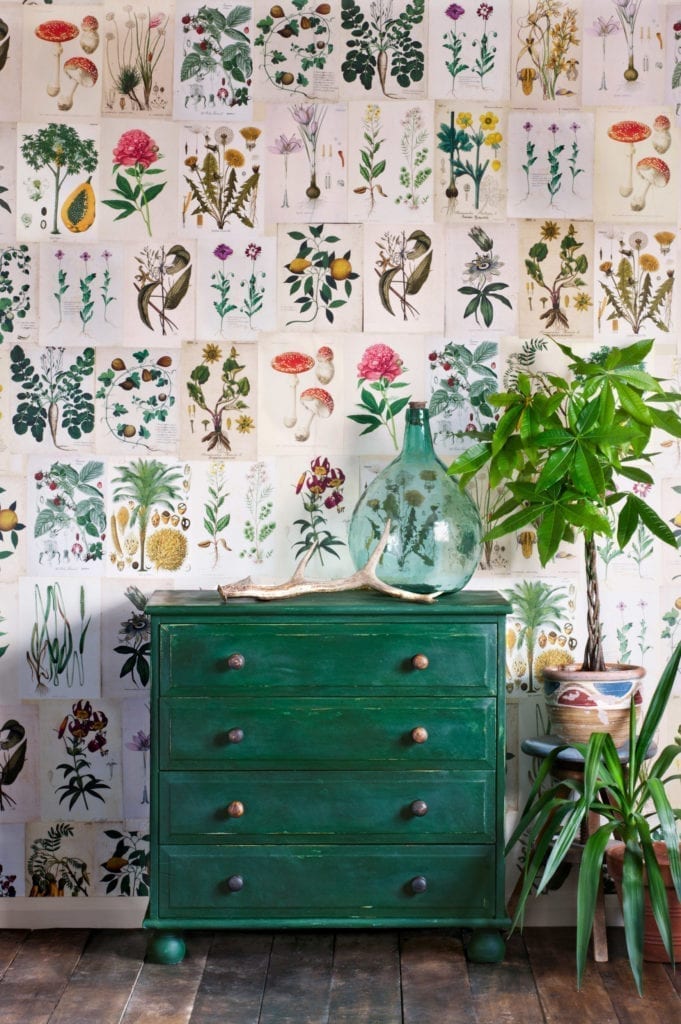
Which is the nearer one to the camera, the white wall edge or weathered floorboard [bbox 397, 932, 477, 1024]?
weathered floorboard [bbox 397, 932, 477, 1024]

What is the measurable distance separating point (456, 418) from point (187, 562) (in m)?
0.85

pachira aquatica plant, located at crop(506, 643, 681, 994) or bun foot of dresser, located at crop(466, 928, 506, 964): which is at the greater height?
pachira aquatica plant, located at crop(506, 643, 681, 994)

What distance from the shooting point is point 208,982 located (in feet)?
8.91

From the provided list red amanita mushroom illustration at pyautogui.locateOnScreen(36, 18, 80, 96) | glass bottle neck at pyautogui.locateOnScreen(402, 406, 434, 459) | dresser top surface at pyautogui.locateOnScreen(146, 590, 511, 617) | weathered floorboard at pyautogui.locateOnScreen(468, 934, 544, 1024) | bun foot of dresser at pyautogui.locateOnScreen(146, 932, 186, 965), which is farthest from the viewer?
red amanita mushroom illustration at pyautogui.locateOnScreen(36, 18, 80, 96)

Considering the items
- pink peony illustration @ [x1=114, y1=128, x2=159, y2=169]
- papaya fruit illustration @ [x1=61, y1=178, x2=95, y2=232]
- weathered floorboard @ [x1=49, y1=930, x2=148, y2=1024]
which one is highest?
pink peony illustration @ [x1=114, y1=128, x2=159, y2=169]

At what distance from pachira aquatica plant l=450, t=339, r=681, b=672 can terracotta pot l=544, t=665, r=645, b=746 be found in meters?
0.11

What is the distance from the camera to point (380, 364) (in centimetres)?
316

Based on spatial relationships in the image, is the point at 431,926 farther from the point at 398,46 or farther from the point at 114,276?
the point at 398,46

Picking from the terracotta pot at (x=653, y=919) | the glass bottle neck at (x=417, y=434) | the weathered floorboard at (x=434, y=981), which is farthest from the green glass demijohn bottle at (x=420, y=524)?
the weathered floorboard at (x=434, y=981)

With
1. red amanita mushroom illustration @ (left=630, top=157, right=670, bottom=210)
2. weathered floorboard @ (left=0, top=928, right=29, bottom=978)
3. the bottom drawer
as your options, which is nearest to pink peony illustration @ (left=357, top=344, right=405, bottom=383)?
red amanita mushroom illustration @ (left=630, top=157, right=670, bottom=210)

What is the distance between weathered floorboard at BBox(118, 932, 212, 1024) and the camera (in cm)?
254

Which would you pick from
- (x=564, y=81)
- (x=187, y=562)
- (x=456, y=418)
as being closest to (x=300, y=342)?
(x=456, y=418)

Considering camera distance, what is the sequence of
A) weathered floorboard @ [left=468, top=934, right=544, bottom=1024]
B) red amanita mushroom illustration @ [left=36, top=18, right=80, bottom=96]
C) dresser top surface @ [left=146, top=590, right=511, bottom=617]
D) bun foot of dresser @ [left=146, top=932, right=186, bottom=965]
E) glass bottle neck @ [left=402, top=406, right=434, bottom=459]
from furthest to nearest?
red amanita mushroom illustration @ [left=36, top=18, right=80, bottom=96] < glass bottle neck @ [left=402, top=406, right=434, bottom=459] < bun foot of dresser @ [left=146, top=932, right=186, bottom=965] < dresser top surface @ [left=146, top=590, right=511, bottom=617] < weathered floorboard @ [left=468, top=934, right=544, bottom=1024]

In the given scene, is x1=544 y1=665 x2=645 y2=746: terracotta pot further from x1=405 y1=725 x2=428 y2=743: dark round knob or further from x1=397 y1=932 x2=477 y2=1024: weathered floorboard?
x1=397 y1=932 x2=477 y2=1024: weathered floorboard
